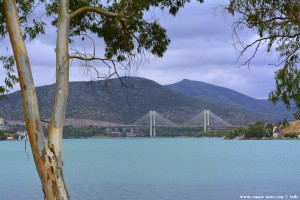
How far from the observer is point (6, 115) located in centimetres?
11819

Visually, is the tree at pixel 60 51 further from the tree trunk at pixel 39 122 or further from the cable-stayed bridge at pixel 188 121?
the cable-stayed bridge at pixel 188 121

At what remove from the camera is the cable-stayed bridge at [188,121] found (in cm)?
12875

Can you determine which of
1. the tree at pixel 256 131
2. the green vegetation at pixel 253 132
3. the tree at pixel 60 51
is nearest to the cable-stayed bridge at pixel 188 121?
the green vegetation at pixel 253 132

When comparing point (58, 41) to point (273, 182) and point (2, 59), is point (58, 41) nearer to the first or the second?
point (2, 59)

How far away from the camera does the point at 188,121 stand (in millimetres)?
139750

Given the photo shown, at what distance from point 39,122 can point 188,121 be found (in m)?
132

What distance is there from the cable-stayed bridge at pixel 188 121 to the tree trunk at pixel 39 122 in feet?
378

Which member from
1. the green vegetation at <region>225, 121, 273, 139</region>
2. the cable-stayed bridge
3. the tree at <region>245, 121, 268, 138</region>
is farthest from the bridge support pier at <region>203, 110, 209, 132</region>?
the tree at <region>245, 121, 268, 138</region>

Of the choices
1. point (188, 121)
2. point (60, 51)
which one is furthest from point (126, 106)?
point (60, 51)

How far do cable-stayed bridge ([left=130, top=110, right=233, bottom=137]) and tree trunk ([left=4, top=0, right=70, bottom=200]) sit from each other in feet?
378

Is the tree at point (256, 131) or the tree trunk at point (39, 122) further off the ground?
the tree at point (256, 131)

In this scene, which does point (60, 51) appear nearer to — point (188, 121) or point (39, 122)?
point (39, 122)

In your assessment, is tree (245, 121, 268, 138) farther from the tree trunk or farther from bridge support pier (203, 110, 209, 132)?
the tree trunk

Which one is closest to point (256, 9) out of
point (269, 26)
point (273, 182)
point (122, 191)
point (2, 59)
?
point (269, 26)
